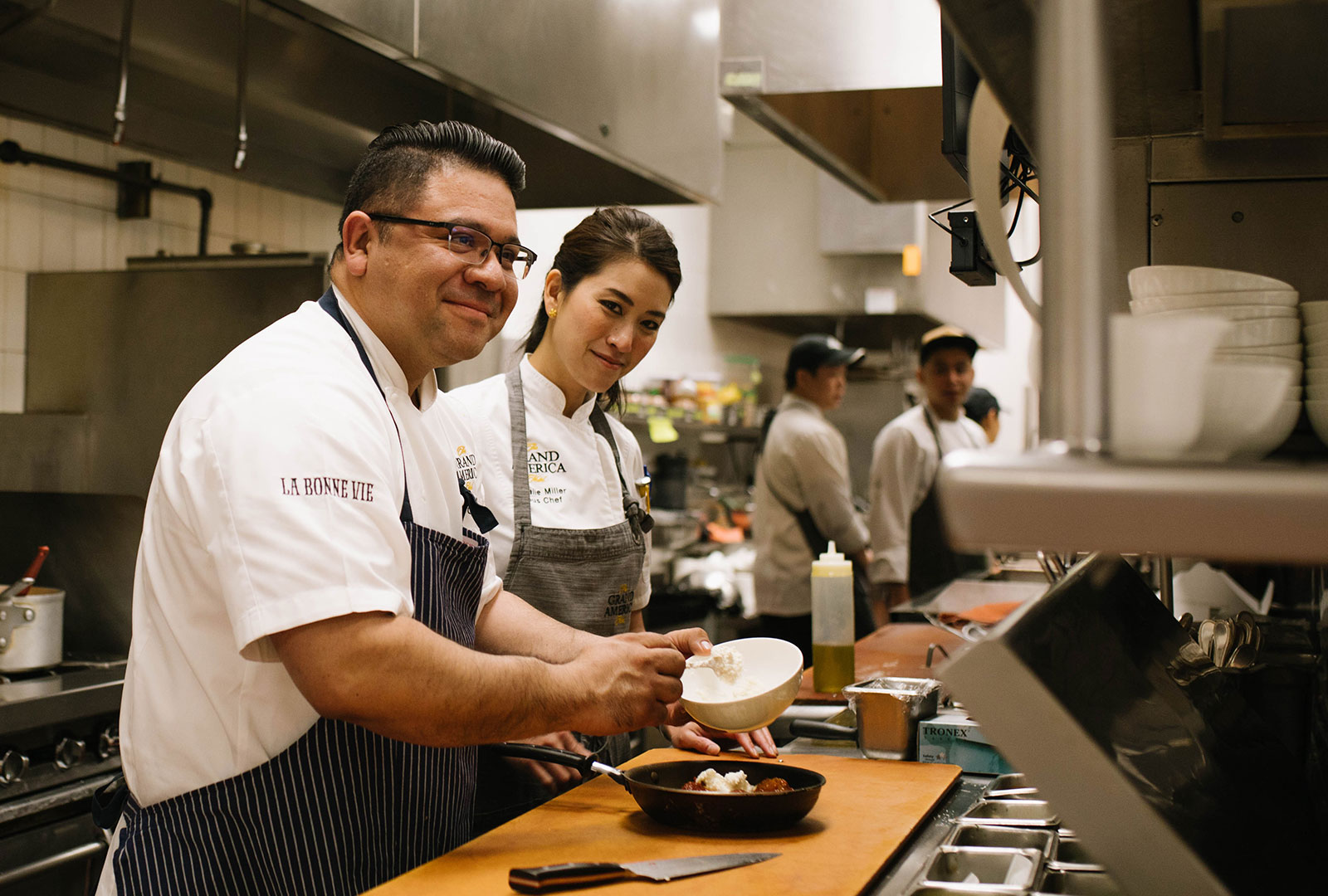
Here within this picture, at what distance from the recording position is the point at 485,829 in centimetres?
190

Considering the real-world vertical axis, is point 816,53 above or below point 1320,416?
above

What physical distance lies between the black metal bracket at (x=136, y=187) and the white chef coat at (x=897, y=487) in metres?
2.69

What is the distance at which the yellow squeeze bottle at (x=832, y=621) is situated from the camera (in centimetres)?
215

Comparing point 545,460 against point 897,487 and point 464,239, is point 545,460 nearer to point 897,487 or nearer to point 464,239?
point 464,239

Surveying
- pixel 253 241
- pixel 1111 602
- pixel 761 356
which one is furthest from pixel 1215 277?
pixel 761 356

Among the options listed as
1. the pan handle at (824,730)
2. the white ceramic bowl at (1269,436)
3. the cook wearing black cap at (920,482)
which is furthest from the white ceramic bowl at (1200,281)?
the cook wearing black cap at (920,482)

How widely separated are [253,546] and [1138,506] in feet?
3.04

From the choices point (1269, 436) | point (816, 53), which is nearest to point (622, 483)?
point (816, 53)

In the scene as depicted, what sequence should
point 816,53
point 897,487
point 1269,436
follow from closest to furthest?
1. point 1269,436
2. point 816,53
3. point 897,487

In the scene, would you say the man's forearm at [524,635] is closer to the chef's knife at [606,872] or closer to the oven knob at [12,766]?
the chef's knife at [606,872]

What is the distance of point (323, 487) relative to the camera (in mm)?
1255

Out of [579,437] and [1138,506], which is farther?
[579,437]

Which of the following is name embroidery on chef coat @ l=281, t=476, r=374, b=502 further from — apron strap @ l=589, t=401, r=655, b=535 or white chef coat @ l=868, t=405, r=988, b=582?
white chef coat @ l=868, t=405, r=988, b=582

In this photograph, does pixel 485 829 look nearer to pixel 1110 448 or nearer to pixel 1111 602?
pixel 1111 602
